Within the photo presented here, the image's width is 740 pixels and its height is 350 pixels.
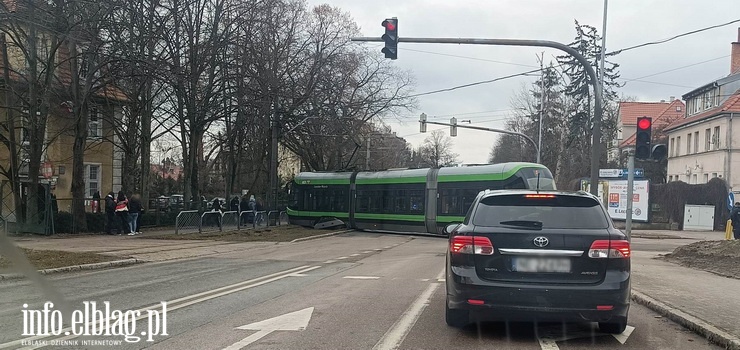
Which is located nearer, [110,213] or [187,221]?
[110,213]

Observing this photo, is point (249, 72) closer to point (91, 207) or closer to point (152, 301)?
point (91, 207)

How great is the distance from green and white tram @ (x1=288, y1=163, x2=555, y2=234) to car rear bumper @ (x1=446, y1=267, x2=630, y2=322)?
18482 mm

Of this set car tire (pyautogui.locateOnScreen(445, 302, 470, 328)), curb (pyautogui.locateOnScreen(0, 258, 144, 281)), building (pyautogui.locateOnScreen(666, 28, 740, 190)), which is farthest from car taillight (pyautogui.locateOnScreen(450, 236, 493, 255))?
building (pyautogui.locateOnScreen(666, 28, 740, 190))

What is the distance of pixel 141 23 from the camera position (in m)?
24.9

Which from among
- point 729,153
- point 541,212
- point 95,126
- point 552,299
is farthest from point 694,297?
point 729,153

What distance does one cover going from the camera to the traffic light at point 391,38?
1596 centimetres

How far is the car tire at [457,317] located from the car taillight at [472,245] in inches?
34.1

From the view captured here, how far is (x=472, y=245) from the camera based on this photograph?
7102 millimetres

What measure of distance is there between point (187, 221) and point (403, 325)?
2087 centimetres

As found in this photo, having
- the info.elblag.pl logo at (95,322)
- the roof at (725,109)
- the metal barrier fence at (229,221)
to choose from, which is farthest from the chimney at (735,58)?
the info.elblag.pl logo at (95,322)

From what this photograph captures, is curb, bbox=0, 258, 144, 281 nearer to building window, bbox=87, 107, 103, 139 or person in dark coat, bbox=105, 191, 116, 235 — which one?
person in dark coat, bbox=105, 191, 116, 235

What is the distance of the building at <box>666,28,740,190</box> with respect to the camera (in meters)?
44.6

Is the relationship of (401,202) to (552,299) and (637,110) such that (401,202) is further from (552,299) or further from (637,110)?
(637,110)

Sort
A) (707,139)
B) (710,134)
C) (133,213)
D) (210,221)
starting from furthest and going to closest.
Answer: (707,139), (710,134), (210,221), (133,213)
